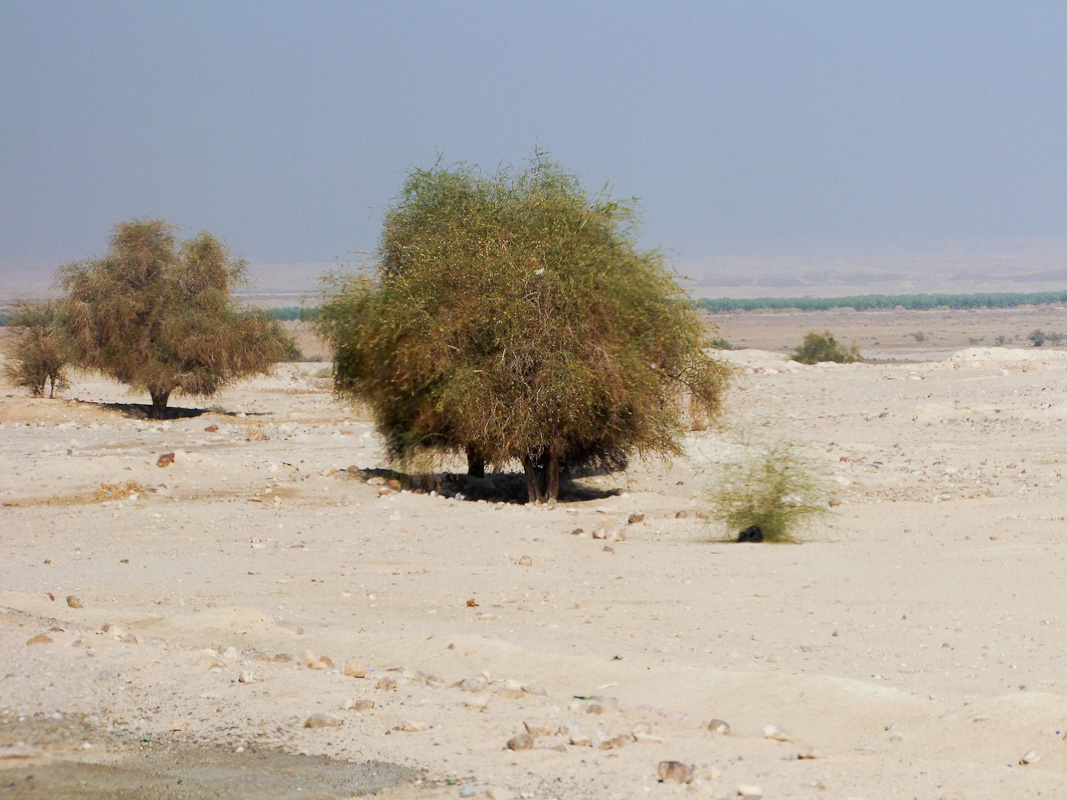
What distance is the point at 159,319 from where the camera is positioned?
96.5 ft

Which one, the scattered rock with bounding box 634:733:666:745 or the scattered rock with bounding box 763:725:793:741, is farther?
the scattered rock with bounding box 763:725:793:741

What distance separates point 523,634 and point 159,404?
76.6ft

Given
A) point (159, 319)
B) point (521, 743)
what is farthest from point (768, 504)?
point (159, 319)

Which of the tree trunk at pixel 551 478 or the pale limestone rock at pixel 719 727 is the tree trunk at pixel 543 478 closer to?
the tree trunk at pixel 551 478

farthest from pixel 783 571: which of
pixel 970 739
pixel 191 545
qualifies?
pixel 191 545

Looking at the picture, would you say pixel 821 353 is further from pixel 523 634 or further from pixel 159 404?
pixel 523 634

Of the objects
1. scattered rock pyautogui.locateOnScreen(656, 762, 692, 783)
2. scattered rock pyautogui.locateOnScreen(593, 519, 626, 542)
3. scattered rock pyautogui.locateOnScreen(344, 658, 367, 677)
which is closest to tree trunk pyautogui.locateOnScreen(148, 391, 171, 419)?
scattered rock pyautogui.locateOnScreen(593, 519, 626, 542)

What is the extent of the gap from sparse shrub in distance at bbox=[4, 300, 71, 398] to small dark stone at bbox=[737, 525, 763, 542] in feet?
85.4

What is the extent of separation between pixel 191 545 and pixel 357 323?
467 cm

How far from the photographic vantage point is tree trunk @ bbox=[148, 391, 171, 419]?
2947 centimetres

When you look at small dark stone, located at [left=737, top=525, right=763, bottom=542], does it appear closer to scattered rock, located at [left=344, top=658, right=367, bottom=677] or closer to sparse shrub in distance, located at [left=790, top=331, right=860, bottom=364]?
scattered rock, located at [left=344, top=658, right=367, bottom=677]

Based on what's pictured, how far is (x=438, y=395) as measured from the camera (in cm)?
1490

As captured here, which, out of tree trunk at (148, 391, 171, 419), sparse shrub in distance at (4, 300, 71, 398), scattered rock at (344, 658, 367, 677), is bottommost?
scattered rock at (344, 658, 367, 677)

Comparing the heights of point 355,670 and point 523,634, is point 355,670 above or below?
above
